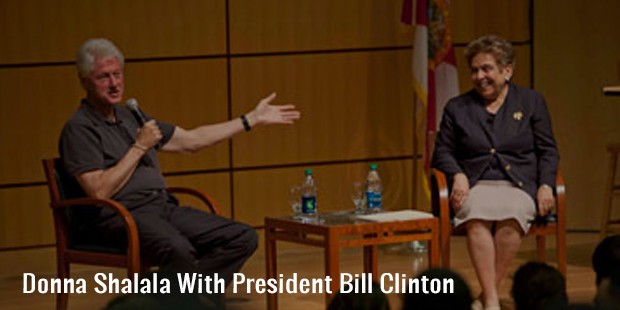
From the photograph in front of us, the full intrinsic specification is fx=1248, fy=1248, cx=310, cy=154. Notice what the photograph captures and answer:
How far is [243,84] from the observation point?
7.59 meters

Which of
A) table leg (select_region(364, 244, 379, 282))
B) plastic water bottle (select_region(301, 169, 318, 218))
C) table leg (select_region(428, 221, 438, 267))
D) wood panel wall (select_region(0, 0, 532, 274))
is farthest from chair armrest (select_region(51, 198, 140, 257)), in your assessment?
wood panel wall (select_region(0, 0, 532, 274))

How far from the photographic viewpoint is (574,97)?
26.7ft

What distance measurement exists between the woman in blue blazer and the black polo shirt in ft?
4.57

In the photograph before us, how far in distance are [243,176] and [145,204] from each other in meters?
2.25

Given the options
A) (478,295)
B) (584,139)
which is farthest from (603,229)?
(478,295)

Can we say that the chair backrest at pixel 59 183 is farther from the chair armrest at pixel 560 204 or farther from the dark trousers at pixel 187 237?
the chair armrest at pixel 560 204

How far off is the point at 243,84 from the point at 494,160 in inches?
86.9

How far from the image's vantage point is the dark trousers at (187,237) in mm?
5258

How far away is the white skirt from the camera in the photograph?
5.69 m

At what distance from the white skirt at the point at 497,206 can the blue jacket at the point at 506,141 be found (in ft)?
0.26

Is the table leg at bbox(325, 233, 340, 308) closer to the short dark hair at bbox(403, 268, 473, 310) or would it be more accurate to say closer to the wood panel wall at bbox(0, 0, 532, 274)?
the wood panel wall at bbox(0, 0, 532, 274)

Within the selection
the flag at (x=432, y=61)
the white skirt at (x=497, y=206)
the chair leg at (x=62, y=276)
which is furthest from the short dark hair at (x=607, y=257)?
the flag at (x=432, y=61)

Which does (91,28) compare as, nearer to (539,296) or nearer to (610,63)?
(610,63)

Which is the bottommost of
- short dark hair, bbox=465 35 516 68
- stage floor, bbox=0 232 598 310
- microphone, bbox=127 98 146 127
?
stage floor, bbox=0 232 598 310
